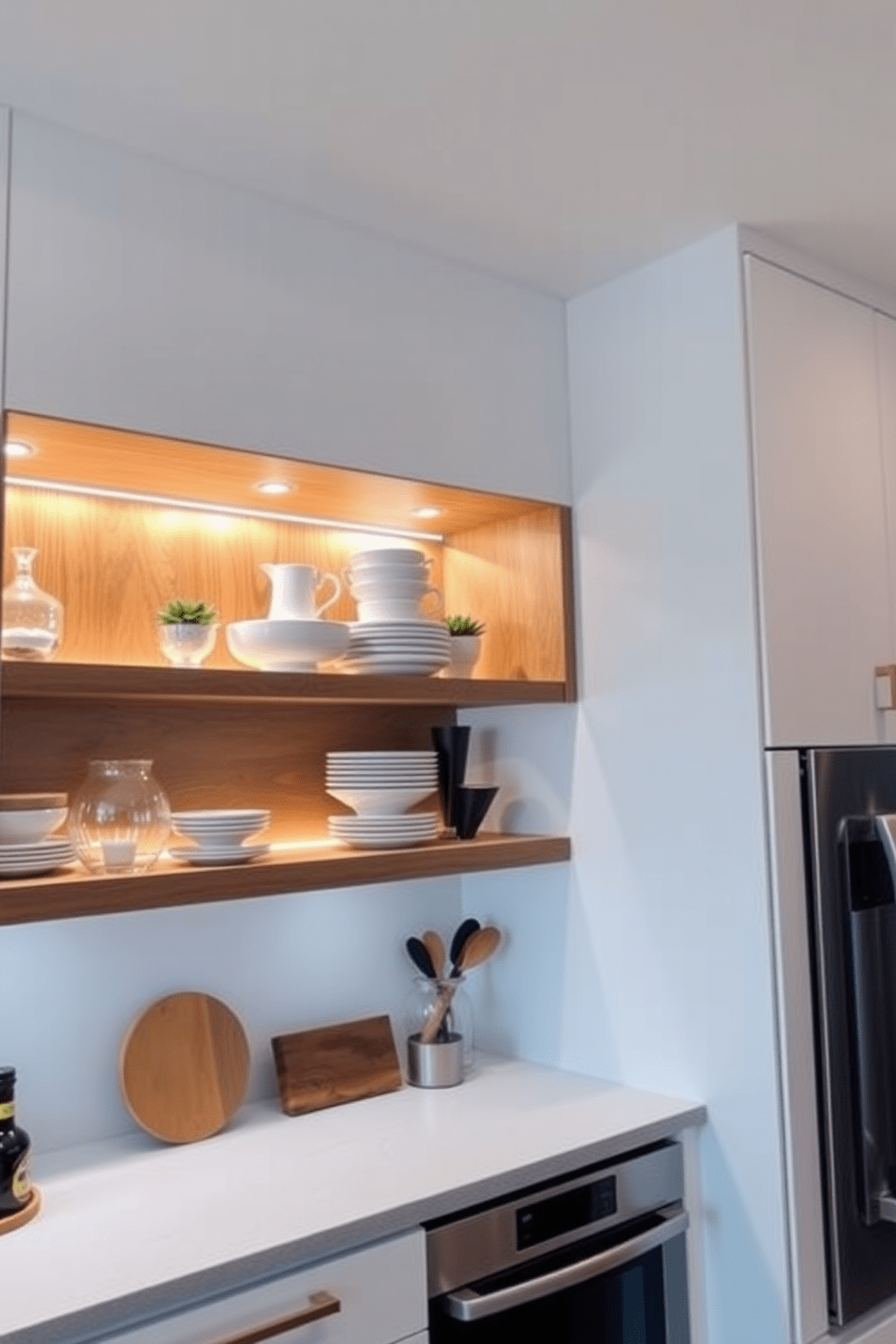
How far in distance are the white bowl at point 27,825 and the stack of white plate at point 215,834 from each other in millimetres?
193

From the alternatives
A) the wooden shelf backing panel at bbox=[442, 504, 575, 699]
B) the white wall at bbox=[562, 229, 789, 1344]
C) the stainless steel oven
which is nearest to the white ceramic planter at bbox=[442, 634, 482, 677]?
the wooden shelf backing panel at bbox=[442, 504, 575, 699]

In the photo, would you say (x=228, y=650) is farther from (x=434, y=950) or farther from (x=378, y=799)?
(x=434, y=950)

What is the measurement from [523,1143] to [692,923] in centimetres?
45

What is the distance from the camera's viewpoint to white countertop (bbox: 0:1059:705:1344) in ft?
4.00

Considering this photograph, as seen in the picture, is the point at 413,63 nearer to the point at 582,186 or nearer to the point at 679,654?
the point at 582,186

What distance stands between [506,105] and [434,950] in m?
1.48

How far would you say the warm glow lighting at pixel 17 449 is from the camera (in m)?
1.54

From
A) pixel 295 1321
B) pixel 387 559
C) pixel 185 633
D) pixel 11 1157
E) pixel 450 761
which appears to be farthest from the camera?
pixel 450 761

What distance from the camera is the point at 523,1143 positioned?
163 centimetres

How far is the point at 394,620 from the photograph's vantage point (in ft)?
6.00

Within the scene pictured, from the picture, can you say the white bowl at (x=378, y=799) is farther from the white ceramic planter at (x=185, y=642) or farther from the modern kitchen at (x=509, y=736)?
the white ceramic planter at (x=185, y=642)

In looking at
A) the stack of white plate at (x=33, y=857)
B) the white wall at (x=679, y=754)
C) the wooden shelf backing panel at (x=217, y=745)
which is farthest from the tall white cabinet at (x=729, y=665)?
the stack of white plate at (x=33, y=857)

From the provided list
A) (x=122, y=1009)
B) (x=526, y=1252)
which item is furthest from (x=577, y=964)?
(x=122, y=1009)

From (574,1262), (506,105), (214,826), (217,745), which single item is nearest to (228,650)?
(217,745)
